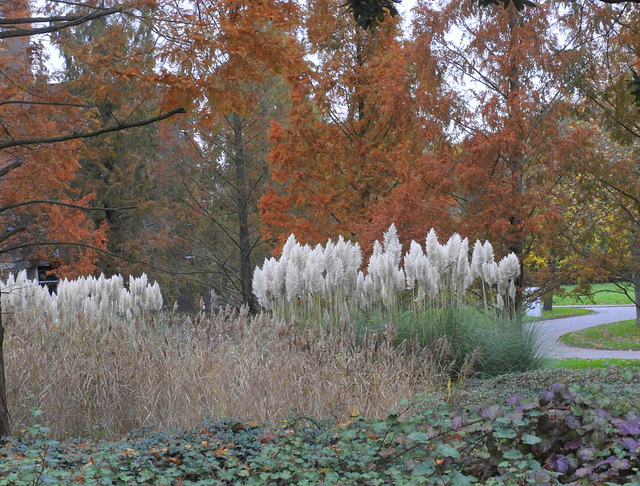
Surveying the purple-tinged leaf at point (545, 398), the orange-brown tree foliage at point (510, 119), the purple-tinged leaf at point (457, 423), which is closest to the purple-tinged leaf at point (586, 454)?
the purple-tinged leaf at point (545, 398)

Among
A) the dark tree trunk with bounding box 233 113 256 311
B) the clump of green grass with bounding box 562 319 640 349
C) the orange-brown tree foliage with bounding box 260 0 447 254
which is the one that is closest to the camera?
the orange-brown tree foliage with bounding box 260 0 447 254

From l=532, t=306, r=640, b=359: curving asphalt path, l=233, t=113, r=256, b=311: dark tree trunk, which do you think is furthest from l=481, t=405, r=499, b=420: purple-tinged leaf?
l=233, t=113, r=256, b=311: dark tree trunk

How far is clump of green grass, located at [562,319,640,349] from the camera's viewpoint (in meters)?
20.0

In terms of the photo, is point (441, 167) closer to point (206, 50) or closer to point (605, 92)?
point (605, 92)

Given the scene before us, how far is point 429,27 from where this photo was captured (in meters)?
13.2

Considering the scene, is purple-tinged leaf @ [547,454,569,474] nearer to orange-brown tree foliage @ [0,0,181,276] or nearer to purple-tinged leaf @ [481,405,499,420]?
purple-tinged leaf @ [481,405,499,420]

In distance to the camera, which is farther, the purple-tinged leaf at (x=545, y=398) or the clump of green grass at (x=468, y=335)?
the clump of green grass at (x=468, y=335)

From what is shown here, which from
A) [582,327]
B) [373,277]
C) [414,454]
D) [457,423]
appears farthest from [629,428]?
[582,327]

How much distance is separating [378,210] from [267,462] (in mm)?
8706

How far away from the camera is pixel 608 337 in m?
22.0

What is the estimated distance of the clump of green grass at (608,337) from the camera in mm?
20009

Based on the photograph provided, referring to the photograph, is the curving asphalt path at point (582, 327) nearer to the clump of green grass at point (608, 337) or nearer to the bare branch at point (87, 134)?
the clump of green grass at point (608, 337)

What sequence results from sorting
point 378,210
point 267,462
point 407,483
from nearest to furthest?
point 407,483, point 267,462, point 378,210

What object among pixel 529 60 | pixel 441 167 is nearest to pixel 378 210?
pixel 441 167
